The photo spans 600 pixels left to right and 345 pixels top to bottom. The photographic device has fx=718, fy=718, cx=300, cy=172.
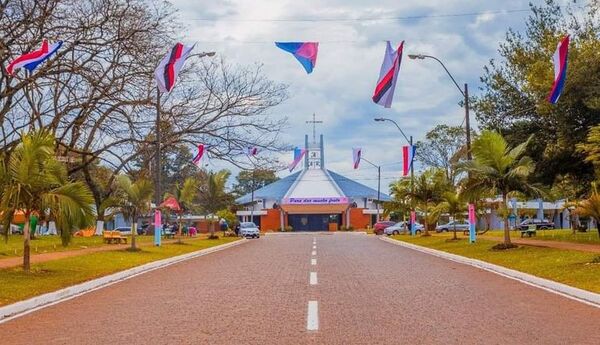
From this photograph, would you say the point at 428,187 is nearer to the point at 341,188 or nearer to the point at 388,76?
the point at 388,76

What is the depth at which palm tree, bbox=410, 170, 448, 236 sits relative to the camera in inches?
1673

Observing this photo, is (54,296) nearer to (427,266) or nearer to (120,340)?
(120,340)

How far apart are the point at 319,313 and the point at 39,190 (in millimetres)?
9707

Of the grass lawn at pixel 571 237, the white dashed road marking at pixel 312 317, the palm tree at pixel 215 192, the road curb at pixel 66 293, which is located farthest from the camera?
the palm tree at pixel 215 192

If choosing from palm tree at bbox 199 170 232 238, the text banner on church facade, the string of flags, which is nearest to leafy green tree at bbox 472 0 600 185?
the string of flags

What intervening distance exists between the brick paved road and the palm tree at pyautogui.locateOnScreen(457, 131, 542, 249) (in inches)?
324

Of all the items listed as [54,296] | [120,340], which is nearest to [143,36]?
[54,296]

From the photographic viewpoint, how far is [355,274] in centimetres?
1738

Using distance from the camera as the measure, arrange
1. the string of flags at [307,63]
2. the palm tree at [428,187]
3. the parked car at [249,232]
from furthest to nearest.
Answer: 1. the parked car at [249,232]
2. the palm tree at [428,187]
3. the string of flags at [307,63]

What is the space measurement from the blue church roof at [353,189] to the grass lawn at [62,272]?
60845 millimetres

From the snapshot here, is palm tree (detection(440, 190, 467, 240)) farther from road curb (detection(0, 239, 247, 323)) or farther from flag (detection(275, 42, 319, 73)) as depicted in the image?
road curb (detection(0, 239, 247, 323))

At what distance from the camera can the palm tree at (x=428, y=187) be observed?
4250 centimetres

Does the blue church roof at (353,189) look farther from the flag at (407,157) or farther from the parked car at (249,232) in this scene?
the flag at (407,157)

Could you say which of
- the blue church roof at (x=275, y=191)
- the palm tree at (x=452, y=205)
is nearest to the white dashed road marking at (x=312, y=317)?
the palm tree at (x=452, y=205)
